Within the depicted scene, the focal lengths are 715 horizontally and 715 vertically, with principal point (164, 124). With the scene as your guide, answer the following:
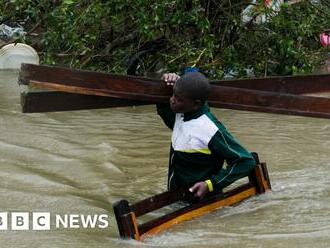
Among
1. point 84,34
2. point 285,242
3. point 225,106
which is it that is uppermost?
point 84,34

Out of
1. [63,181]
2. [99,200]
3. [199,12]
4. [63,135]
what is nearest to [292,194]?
[99,200]

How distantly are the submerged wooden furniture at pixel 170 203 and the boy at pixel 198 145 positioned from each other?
0.40 ft

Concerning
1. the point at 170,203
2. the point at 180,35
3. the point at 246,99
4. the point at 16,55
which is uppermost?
the point at 180,35

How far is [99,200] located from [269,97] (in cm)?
155

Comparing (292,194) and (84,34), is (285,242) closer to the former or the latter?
(292,194)

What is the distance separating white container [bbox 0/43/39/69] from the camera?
38.3 ft

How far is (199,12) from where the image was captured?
361 inches

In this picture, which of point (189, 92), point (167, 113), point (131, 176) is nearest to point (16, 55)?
point (131, 176)

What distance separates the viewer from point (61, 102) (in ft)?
14.4

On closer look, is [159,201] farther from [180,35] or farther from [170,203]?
[180,35]

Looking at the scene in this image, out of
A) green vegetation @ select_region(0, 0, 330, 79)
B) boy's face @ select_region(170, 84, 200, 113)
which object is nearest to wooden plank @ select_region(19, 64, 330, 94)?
boy's face @ select_region(170, 84, 200, 113)

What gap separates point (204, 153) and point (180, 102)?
42 centimetres

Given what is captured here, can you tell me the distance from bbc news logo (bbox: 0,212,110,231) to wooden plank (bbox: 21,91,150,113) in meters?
0.77

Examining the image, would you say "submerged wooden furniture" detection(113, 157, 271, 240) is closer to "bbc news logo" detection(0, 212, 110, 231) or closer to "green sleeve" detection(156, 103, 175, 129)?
"bbc news logo" detection(0, 212, 110, 231)
